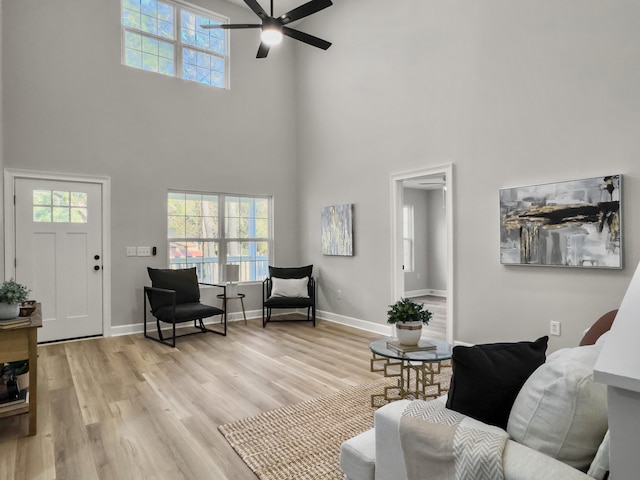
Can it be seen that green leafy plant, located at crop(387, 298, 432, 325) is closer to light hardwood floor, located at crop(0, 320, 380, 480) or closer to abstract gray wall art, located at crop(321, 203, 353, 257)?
light hardwood floor, located at crop(0, 320, 380, 480)

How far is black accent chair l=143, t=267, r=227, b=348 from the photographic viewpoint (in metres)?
4.70

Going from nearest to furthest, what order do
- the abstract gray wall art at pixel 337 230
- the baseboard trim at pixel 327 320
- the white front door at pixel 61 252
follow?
the white front door at pixel 61 252
the baseboard trim at pixel 327 320
the abstract gray wall art at pixel 337 230

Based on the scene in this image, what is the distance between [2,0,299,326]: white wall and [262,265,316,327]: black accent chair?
0.52 meters

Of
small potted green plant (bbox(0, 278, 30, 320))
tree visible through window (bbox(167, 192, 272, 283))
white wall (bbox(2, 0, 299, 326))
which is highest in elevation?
white wall (bbox(2, 0, 299, 326))

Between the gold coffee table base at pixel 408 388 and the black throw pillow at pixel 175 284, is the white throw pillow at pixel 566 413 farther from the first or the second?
the black throw pillow at pixel 175 284

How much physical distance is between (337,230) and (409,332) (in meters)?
3.27

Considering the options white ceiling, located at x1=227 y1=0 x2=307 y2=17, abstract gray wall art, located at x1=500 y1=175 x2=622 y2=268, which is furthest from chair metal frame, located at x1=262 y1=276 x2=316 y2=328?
white ceiling, located at x1=227 y1=0 x2=307 y2=17

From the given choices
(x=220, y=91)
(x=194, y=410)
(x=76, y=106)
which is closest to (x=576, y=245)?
(x=194, y=410)

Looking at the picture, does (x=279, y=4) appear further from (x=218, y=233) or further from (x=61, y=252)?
(x=61, y=252)

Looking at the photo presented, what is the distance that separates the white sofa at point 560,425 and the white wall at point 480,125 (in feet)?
8.50

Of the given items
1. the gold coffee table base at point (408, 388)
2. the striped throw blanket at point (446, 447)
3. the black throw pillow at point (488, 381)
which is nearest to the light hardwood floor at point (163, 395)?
the gold coffee table base at point (408, 388)

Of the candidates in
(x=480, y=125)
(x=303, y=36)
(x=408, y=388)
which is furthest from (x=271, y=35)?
(x=408, y=388)

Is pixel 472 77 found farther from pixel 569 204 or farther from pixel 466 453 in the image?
pixel 466 453

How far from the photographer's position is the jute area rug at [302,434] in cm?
217
